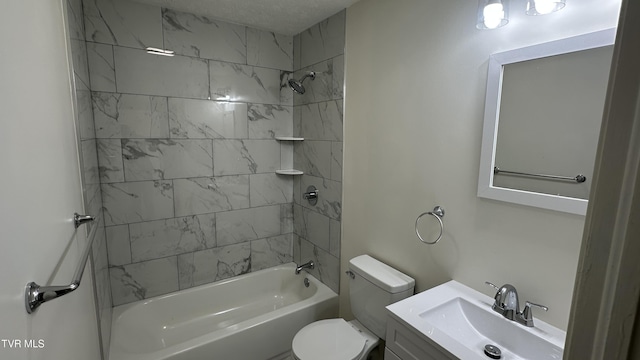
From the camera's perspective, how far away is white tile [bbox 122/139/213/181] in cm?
214

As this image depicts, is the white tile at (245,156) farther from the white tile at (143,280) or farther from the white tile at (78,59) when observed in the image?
the white tile at (78,59)

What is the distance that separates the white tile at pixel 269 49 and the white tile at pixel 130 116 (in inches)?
33.1

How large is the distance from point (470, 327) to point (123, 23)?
9.11 feet

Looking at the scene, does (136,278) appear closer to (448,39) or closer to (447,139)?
(447,139)

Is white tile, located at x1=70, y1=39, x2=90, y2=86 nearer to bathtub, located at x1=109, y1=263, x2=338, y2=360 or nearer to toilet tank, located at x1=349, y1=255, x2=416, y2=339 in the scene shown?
bathtub, located at x1=109, y1=263, x2=338, y2=360

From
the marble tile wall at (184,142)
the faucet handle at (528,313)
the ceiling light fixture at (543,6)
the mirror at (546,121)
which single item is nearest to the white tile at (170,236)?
the marble tile wall at (184,142)

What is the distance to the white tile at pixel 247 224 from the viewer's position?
256cm

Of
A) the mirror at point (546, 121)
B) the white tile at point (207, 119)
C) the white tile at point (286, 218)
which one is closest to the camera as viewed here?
the mirror at point (546, 121)

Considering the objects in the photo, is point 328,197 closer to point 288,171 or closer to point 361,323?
point 288,171

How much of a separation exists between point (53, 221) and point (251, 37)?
7.10ft

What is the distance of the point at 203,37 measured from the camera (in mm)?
2291

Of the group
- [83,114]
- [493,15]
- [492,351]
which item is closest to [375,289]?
[492,351]

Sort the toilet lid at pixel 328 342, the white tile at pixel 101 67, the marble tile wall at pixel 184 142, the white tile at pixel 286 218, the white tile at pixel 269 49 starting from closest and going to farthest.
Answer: the toilet lid at pixel 328 342
the white tile at pixel 101 67
the marble tile wall at pixel 184 142
the white tile at pixel 269 49
the white tile at pixel 286 218

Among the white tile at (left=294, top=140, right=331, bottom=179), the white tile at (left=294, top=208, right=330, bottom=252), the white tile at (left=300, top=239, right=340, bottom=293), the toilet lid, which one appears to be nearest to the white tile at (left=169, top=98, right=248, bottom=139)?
the white tile at (left=294, top=140, right=331, bottom=179)
